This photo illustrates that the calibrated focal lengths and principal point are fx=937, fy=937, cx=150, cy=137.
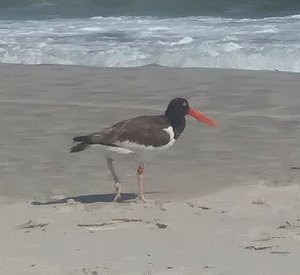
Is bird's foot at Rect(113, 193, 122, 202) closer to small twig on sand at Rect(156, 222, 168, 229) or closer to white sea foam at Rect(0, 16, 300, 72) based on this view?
small twig on sand at Rect(156, 222, 168, 229)

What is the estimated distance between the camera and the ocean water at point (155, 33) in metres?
12.0

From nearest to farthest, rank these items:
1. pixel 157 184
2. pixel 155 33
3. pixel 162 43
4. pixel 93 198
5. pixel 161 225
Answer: pixel 161 225
pixel 93 198
pixel 157 184
pixel 162 43
pixel 155 33

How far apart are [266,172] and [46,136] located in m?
2.08

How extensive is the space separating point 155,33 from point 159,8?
16.4 feet

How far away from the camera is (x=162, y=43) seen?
13125 mm

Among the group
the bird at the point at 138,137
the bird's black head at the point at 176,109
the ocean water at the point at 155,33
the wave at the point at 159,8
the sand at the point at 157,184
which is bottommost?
the wave at the point at 159,8

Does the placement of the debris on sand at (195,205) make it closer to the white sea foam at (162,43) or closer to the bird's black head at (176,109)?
the bird's black head at (176,109)

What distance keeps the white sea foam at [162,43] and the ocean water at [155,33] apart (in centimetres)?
1

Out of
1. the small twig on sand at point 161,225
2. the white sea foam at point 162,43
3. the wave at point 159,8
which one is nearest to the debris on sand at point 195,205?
the small twig on sand at point 161,225

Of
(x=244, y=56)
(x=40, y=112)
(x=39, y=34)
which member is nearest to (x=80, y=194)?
(x=40, y=112)

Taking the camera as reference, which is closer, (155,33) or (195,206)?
(195,206)

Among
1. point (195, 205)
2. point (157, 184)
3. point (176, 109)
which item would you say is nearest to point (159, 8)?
point (157, 184)

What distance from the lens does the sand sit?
14.8ft

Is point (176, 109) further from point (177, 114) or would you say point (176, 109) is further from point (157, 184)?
point (157, 184)
